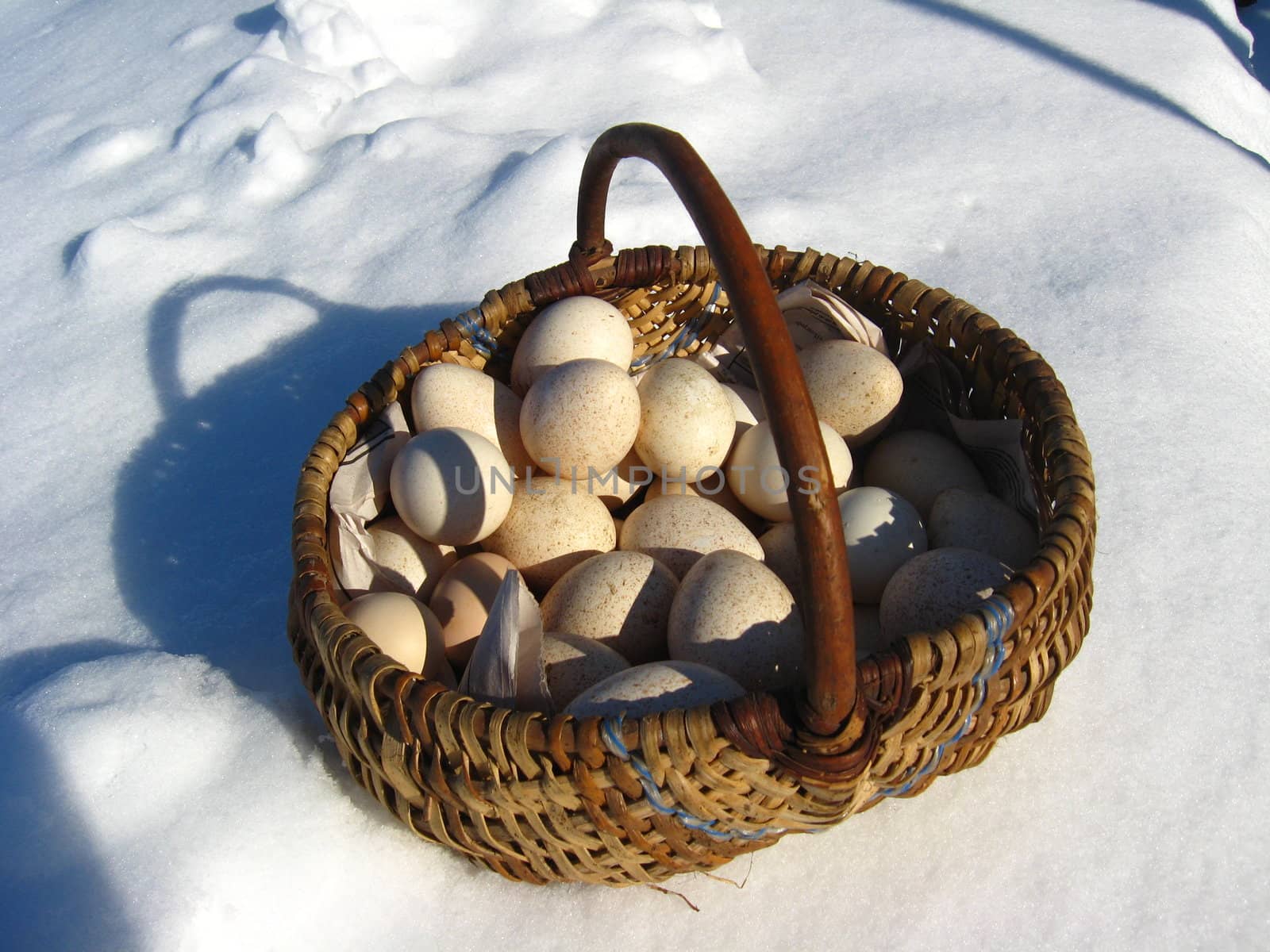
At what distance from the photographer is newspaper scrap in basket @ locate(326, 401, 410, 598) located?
1506 mm

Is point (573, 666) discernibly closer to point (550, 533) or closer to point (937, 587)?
point (550, 533)

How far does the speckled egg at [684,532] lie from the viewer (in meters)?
1.55

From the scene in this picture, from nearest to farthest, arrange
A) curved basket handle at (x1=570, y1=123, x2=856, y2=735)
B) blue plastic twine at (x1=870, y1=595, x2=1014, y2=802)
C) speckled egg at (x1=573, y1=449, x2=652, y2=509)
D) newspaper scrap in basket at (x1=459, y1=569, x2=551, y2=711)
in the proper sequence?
curved basket handle at (x1=570, y1=123, x2=856, y2=735) < blue plastic twine at (x1=870, y1=595, x2=1014, y2=802) < newspaper scrap in basket at (x1=459, y1=569, x2=551, y2=711) < speckled egg at (x1=573, y1=449, x2=652, y2=509)

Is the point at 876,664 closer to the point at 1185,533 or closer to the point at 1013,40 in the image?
the point at 1185,533

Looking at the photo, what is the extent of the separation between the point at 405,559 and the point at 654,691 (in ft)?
2.00

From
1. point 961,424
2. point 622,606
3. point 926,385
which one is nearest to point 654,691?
point 622,606

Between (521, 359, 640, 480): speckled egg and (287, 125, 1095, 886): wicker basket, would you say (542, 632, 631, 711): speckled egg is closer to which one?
(287, 125, 1095, 886): wicker basket

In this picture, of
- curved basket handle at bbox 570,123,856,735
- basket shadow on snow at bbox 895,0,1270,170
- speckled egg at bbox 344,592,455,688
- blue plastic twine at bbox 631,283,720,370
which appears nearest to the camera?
curved basket handle at bbox 570,123,856,735

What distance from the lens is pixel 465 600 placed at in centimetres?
151

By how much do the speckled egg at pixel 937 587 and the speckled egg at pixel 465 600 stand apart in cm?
57

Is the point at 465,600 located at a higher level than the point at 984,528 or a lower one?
higher

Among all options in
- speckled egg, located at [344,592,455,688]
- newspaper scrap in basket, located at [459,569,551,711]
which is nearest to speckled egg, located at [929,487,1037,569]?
newspaper scrap in basket, located at [459,569,551,711]

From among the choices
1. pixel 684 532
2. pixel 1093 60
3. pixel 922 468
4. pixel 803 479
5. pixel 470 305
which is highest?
pixel 803 479

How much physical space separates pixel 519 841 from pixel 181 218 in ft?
6.91
